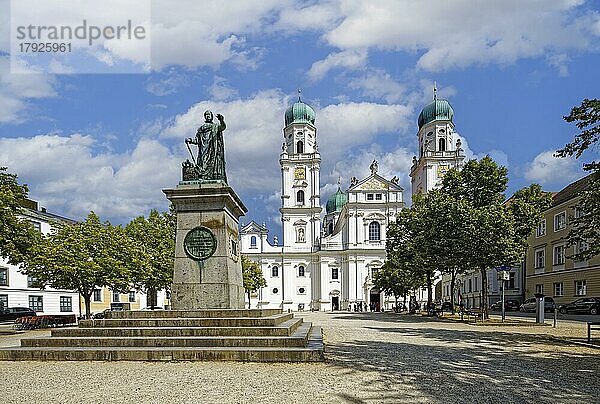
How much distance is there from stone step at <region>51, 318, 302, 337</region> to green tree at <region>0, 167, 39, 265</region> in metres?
11.6

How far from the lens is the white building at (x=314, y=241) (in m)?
84.8

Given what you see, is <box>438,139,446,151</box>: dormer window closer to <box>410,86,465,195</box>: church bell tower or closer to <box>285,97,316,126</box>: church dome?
<box>410,86,465,195</box>: church bell tower

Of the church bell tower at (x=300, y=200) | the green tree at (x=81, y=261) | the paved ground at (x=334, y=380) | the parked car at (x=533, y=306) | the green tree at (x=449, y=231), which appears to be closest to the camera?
the paved ground at (x=334, y=380)

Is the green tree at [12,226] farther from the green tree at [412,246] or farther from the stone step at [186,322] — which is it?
the green tree at [412,246]

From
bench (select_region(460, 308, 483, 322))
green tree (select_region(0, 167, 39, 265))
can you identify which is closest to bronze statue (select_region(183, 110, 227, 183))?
green tree (select_region(0, 167, 39, 265))

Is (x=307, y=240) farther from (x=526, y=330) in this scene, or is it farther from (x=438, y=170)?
(x=526, y=330)

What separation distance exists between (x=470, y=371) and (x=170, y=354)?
6291 mm

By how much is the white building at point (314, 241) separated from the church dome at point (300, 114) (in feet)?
0.67

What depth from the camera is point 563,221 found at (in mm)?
48000

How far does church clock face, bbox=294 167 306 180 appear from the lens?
88188mm

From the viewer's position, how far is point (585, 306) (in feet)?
134

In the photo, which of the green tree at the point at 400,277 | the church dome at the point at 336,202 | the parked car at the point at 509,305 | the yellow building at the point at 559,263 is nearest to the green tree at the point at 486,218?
the green tree at the point at 400,277

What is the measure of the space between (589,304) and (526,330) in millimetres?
19806

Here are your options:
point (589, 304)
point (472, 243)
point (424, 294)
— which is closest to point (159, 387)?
point (472, 243)
